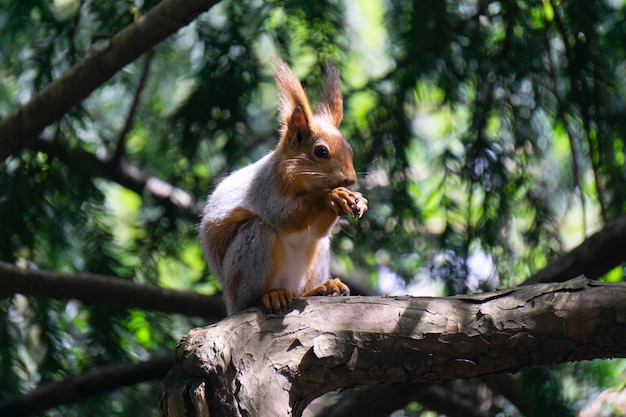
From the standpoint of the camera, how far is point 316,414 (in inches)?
147

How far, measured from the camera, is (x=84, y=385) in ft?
11.6

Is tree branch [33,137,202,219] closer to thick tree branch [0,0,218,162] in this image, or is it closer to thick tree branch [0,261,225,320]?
thick tree branch [0,0,218,162]

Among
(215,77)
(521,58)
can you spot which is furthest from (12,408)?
(521,58)

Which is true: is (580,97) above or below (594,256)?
above

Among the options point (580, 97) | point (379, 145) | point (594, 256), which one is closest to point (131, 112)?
point (379, 145)

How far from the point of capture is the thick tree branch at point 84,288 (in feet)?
11.0

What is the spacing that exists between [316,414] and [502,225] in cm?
121

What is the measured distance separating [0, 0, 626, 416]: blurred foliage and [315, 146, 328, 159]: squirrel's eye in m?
0.64

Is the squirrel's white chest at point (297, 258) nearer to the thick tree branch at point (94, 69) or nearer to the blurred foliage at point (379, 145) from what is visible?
the blurred foliage at point (379, 145)

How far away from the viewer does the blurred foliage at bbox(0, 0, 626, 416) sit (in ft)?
11.6

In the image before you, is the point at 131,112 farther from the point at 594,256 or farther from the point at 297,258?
the point at 594,256

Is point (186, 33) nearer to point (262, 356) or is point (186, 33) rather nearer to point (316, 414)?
point (316, 414)

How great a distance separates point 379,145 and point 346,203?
137 centimetres

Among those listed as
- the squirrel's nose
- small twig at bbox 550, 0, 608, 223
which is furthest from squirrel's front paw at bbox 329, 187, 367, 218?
small twig at bbox 550, 0, 608, 223
